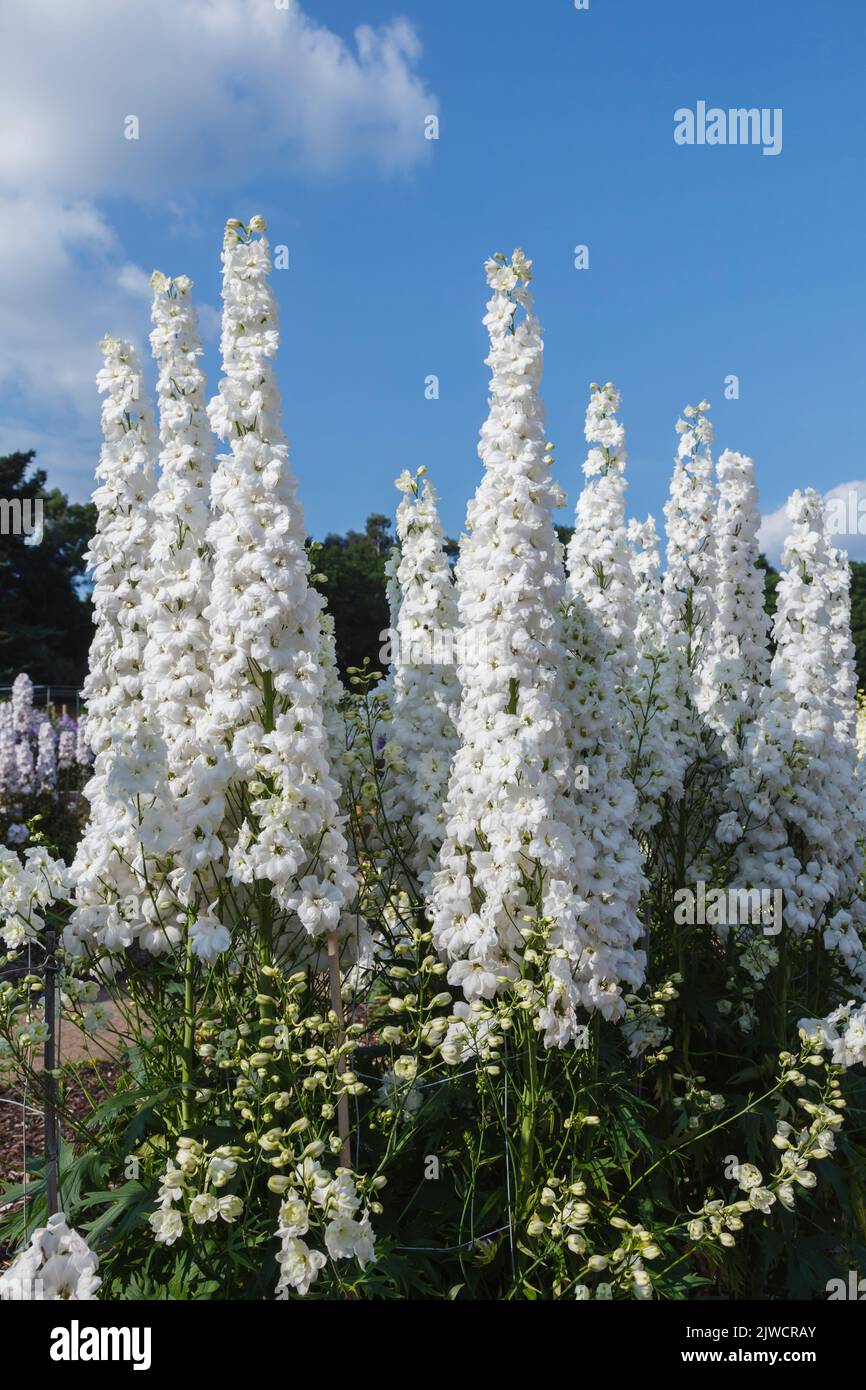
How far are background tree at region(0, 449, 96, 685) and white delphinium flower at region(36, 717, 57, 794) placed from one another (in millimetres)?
24812

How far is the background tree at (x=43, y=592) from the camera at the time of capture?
37.8m

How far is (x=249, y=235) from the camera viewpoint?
3979 mm

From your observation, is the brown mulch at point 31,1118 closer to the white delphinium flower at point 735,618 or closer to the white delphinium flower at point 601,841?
the white delphinium flower at point 601,841

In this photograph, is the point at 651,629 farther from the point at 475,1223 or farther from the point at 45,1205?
the point at 45,1205

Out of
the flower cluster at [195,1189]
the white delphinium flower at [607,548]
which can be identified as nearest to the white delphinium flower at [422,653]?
the white delphinium flower at [607,548]

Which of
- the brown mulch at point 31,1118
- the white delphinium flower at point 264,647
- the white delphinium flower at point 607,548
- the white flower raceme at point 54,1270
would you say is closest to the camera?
the white flower raceme at point 54,1270

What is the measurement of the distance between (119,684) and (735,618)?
336 cm

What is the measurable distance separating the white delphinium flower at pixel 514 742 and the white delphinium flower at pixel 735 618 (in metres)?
1.71

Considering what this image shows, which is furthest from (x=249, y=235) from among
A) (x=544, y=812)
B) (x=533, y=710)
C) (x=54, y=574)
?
(x=54, y=574)

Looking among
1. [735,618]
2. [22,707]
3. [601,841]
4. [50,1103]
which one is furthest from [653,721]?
[22,707]

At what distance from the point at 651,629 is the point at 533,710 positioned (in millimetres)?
2125

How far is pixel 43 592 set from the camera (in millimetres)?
42531

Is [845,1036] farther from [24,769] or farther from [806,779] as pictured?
[24,769]

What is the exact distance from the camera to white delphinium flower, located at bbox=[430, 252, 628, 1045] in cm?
378
